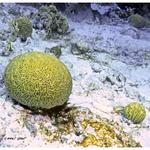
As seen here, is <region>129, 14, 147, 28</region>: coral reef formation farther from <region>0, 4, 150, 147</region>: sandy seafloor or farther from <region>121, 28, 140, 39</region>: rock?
<region>121, 28, 140, 39</region>: rock

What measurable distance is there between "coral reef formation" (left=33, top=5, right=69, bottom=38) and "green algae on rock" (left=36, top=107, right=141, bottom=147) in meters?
2.99

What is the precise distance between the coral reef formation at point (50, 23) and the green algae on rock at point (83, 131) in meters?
2.99

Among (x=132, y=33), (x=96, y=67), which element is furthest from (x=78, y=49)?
(x=132, y=33)

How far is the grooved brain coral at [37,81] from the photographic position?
13.4 ft

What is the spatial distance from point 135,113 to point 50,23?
3.27 m

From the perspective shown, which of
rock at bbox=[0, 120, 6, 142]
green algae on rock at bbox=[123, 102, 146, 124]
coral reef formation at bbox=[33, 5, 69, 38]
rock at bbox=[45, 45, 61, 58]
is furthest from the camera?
coral reef formation at bbox=[33, 5, 69, 38]

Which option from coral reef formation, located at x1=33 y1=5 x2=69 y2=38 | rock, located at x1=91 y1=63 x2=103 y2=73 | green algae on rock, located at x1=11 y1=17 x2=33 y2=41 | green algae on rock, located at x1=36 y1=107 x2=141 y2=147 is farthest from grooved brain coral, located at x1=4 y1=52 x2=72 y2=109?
coral reef formation, located at x1=33 y1=5 x2=69 y2=38

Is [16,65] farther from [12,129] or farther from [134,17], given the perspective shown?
[134,17]

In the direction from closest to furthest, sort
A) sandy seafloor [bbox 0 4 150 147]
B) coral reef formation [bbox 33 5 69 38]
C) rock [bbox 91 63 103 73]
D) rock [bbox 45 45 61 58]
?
1. sandy seafloor [bbox 0 4 150 147]
2. rock [bbox 91 63 103 73]
3. rock [bbox 45 45 61 58]
4. coral reef formation [bbox 33 5 69 38]

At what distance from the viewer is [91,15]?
31.7 ft

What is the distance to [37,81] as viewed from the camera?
4.07 metres

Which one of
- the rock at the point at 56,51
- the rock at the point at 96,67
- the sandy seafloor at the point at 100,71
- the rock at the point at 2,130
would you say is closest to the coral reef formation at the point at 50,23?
the sandy seafloor at the point at 100,71

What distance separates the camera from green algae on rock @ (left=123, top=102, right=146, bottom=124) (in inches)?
189

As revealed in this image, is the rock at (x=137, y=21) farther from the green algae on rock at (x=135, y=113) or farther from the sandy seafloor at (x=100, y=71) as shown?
the green algae on rock at (x=135, y=113)
